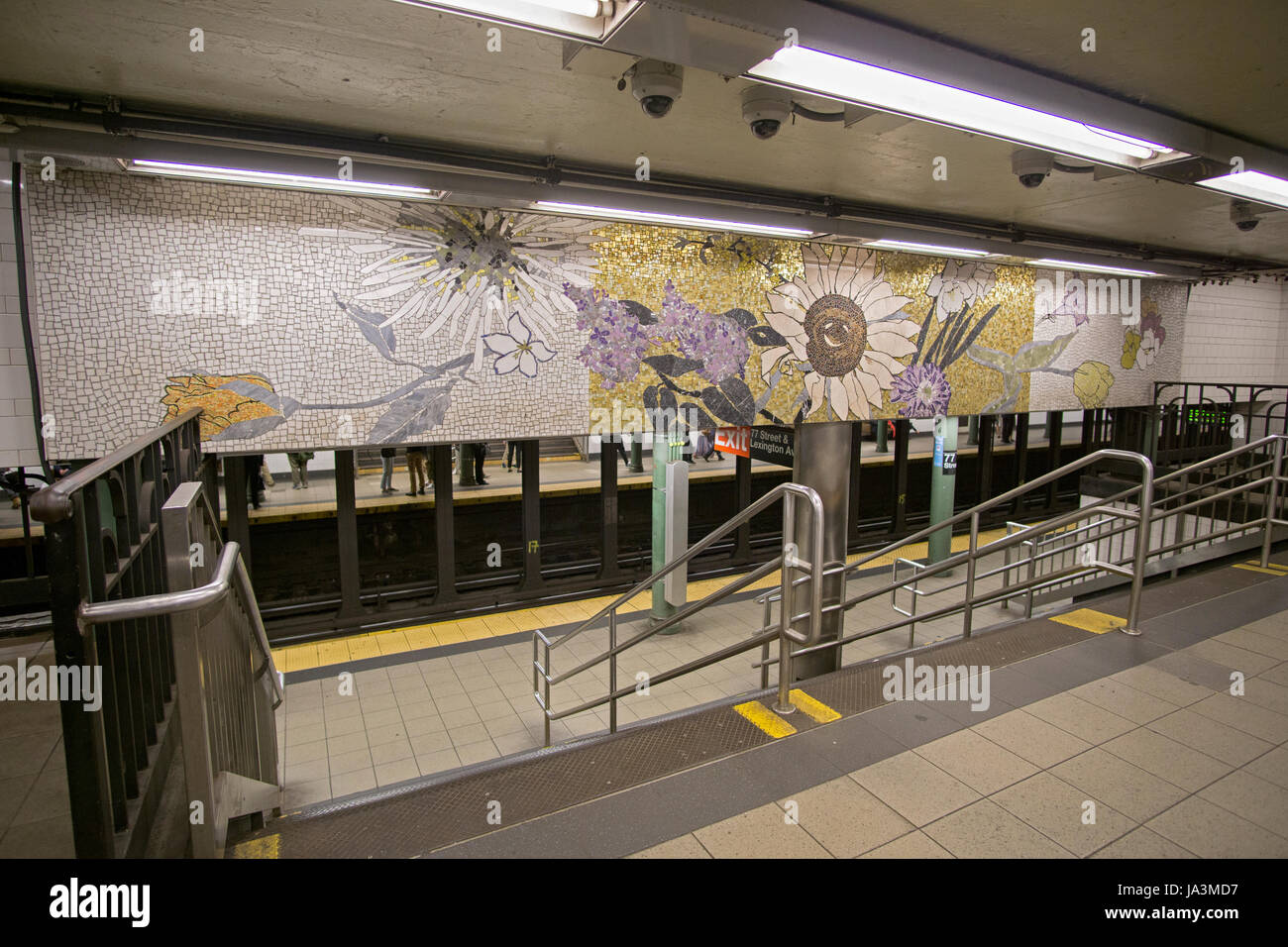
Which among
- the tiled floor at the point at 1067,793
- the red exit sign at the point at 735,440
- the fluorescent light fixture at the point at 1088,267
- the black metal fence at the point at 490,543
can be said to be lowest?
the black metal fence at the point at 490,543

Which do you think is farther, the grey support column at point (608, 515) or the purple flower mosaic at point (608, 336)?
the grey support column at point (608, 515)

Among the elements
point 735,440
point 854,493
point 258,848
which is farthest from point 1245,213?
point 258,848

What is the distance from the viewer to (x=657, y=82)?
2.48m

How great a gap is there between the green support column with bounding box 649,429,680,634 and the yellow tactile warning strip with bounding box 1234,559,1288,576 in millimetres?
4405

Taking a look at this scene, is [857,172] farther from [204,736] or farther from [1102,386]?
[1102,386]

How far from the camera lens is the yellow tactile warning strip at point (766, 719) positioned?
8.38 feet

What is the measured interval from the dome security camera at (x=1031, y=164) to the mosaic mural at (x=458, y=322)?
2227 mm

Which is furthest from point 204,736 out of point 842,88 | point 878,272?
point 878,272

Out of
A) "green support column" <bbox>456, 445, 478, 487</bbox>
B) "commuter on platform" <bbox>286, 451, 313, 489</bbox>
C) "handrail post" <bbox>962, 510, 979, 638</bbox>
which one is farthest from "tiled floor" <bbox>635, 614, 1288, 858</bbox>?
"commuter on platform" <bbox>286, 451, 313, 489</bbox>

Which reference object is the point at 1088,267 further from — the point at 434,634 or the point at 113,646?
the point at 113,646

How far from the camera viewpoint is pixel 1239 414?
28.3 ft

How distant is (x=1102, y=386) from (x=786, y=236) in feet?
15.7

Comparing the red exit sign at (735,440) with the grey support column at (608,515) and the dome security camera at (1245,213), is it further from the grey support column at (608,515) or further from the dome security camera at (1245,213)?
the dome security camera at (1245,213)

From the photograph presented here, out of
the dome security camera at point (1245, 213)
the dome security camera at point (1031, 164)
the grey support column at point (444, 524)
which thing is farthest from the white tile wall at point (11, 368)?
the dome security camera at point (1245, 213)
